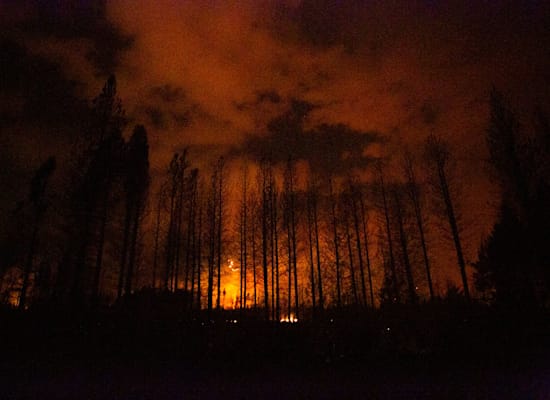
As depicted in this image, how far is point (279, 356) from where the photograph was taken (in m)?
11.6

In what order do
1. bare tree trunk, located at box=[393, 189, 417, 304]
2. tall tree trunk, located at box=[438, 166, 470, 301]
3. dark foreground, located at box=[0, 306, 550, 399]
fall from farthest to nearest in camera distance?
1. bare tree trunk, located at box=[393, 189, 417, 304]
2. tall tree trunk, located at box=[438, 166, 470, 301]
3. dark foreground, located at box=[0, 306, 550, 399]

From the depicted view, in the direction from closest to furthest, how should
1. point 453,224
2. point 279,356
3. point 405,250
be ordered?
point 279,356 < point 453,224 < point 405,250

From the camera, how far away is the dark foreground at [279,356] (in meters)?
7.41

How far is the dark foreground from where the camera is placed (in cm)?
741

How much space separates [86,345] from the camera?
40.4ft

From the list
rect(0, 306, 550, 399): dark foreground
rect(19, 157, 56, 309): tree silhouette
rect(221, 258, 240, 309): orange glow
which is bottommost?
rect(0, 306, 550, 399): dark foreground

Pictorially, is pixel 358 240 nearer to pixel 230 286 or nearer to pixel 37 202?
pixel 230 286

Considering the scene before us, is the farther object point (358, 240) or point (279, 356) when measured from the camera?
point (358, 240)

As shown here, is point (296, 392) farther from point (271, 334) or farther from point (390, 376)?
point (271, 334)

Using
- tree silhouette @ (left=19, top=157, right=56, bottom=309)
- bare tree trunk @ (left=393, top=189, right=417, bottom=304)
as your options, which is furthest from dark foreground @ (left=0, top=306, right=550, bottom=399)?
tree silhouette @ (left=19, top=157, right=56, bottom=309)

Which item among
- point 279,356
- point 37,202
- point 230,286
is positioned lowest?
point 279,356

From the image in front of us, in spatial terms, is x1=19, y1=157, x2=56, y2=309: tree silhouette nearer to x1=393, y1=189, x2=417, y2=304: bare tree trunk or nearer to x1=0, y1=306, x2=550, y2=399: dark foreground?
x1=0, y1=306, x2=550, y2=399: dark foreground

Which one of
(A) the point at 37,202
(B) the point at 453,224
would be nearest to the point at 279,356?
(B) the point at 453,224

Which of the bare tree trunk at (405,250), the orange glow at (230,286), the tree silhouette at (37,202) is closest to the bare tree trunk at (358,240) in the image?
the bare tree trunk at (405,250)
